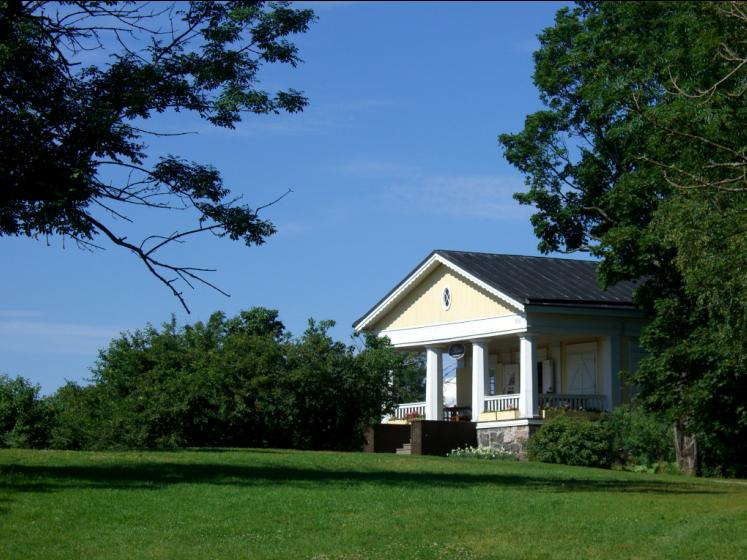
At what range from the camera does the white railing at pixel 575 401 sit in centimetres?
3475

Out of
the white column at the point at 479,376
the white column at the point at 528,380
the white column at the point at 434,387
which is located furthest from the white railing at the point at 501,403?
the white column at the point at 434,387

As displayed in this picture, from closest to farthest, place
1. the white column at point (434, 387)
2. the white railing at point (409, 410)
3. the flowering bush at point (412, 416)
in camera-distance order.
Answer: the white column at point (434, 387) → the flowering bush at point (412, 416) → the white railing at point (409, 410)

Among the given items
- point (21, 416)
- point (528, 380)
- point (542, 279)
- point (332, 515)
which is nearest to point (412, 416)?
point (528, 380)

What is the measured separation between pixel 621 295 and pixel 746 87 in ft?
64.3

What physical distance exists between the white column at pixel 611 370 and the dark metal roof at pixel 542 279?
1.16 metres

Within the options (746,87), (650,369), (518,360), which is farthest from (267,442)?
(746,87)

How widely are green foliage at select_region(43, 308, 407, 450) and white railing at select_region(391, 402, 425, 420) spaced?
7645mm

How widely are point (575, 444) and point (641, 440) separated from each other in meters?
1.90

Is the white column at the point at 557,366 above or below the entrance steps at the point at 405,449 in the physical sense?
above

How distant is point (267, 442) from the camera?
29.7 metres

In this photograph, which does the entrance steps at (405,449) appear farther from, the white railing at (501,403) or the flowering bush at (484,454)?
the white railing at (501,403)

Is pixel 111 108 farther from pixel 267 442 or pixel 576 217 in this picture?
pixel 576 217

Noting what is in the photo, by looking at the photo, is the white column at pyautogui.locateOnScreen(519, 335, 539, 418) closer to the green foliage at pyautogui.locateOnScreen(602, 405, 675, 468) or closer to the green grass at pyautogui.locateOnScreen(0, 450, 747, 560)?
the green foliage at pyautogui.locateOnScreen(602, 405, 675, 468)

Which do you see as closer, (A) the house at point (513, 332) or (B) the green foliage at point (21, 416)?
(B) the green foliage at point (21, 416)
